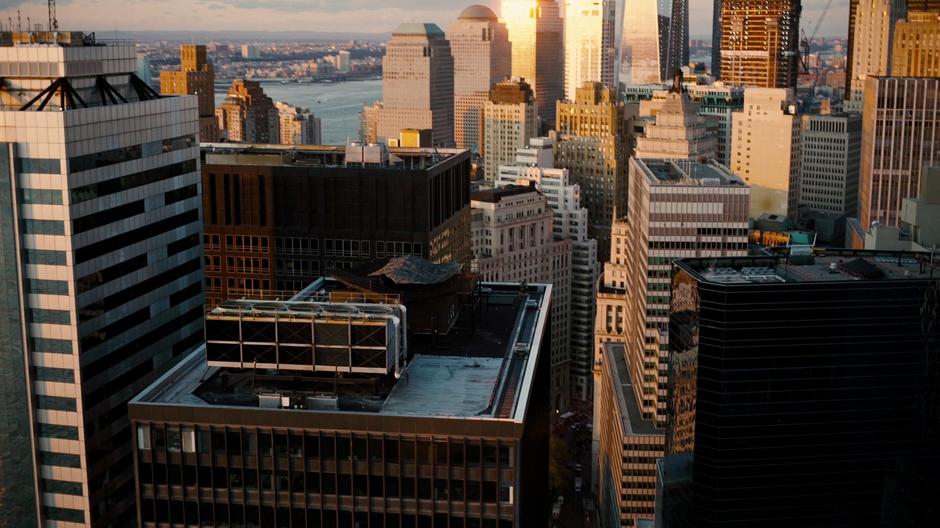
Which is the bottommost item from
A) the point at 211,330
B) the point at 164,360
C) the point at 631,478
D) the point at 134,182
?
the point at 631,478

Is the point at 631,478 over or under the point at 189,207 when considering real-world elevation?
under

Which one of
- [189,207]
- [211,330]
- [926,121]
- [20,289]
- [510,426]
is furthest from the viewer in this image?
[926,121]

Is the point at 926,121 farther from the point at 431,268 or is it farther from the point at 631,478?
the point at 431,268

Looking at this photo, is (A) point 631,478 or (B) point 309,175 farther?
(A) point 631,478

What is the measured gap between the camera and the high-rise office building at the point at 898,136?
160125mm

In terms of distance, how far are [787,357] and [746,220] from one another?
44430 mm

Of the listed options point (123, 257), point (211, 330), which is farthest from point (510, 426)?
point (123, 257)

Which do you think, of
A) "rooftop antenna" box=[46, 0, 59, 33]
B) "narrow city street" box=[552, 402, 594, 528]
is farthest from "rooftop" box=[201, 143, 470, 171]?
"narrow city street" box=[552, 402, 594, 528]

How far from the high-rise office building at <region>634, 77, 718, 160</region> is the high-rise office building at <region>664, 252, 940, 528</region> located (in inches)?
3735

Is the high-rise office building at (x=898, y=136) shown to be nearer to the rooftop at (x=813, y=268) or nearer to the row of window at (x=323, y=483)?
the rooftop at (x=813, y=268)

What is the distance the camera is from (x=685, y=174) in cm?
11088

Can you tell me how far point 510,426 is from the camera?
50.6 m

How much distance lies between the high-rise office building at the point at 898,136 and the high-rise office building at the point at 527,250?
44.7 m

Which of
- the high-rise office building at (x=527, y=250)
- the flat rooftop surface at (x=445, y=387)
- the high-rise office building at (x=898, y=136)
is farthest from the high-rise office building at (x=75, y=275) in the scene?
the high-rise office building at (x=898, y=136)
